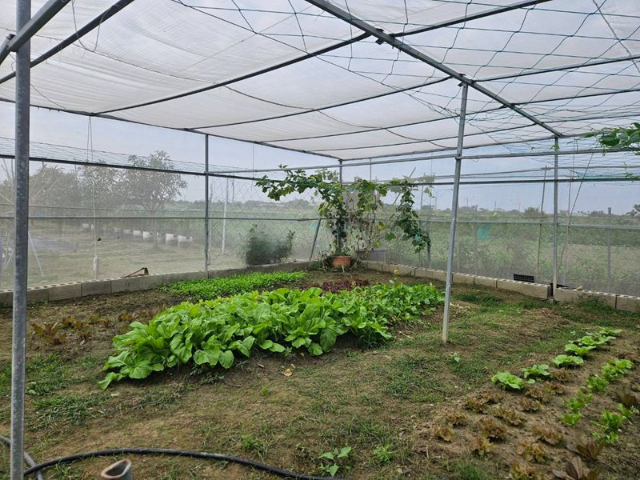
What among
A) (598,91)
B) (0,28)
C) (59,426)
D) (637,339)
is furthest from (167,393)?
(598,91)

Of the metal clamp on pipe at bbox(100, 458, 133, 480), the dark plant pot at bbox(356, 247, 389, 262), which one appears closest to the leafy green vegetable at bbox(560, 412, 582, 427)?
the metal clamp on pipe at bbox(100, 458, 133, 480)

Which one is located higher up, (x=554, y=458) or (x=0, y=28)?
(x=0, y=28)

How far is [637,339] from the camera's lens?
4789 mm

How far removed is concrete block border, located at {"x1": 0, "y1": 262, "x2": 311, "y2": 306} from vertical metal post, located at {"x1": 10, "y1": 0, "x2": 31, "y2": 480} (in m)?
5.24

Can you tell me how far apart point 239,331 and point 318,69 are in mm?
2927

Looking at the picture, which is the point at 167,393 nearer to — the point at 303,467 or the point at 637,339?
the point at 303,467

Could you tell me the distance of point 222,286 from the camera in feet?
22.7

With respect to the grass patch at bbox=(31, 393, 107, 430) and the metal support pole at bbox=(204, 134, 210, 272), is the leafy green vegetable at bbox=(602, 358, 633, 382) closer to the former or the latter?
the grass patch at bbox=(31, 393, 107, 430)

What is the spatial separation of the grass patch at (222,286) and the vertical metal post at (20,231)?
4.58 metres

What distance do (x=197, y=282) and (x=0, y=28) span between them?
4953 millimetres

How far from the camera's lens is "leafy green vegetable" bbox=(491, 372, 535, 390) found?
129 inches

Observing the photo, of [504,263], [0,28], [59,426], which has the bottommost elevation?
[59,426]

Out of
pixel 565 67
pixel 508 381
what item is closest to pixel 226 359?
pixel 508 381

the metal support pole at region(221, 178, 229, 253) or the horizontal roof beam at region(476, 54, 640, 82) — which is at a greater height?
the horizontal roof beam at region(476, 54, 640, 82)
